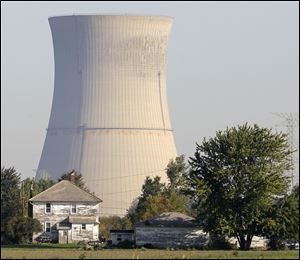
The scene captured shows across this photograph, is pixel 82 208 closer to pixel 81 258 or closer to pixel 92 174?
pixel 92 174

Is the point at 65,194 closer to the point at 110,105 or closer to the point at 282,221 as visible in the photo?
the point at 282,221

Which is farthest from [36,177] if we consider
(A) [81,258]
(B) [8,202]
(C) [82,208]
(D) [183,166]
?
(A) [81,258]

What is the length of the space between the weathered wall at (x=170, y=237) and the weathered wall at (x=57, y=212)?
1011cm

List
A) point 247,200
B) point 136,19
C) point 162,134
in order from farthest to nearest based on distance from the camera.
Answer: point 162,134 < point 136,19 < point 247,200

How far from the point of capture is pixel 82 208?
252 feet

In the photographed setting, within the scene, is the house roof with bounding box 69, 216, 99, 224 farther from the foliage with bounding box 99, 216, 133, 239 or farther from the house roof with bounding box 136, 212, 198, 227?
the house roof with bounding box 136, 212, 198, 227

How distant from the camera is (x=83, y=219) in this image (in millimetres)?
76250

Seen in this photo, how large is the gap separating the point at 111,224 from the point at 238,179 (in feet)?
121

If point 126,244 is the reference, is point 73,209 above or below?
above

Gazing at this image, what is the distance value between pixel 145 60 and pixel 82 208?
67.6 ft

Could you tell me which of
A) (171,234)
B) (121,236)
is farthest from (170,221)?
(121,236)

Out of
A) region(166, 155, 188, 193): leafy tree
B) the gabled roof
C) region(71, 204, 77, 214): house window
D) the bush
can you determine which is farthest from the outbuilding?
region(166, 155, 188, 193): leafy tree

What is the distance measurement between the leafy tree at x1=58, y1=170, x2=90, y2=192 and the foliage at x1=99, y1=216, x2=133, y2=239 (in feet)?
11.1

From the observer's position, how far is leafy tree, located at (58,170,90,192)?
8706 centimetres
